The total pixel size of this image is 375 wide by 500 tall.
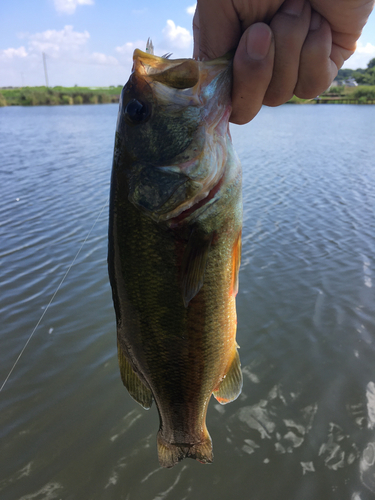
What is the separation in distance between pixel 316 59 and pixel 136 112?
0.87m

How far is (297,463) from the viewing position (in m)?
3.57

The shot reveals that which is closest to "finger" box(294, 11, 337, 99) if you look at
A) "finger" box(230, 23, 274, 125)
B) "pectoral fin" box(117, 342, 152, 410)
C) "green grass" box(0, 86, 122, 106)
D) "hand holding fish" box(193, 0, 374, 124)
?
"hand holding fish" box(193, 0, 374, 124)

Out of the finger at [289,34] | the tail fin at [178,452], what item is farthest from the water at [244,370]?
the finger at [289,34]

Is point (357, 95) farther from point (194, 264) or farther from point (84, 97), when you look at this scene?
point (194, 264)

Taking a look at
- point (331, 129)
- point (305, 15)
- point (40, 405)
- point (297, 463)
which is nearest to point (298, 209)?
point (297, 463)

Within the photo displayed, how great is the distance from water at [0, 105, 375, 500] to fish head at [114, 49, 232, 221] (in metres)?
3.19

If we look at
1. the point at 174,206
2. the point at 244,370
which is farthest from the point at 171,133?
the point at 244,370

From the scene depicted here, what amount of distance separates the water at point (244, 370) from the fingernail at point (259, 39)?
12.4 feet

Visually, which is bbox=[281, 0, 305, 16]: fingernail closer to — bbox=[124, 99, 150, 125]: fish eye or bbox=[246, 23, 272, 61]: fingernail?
bbox=[246, 23, 272, 61]: fingernail

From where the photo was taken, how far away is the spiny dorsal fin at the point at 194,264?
5.38ft

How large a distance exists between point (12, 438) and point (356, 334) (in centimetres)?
485

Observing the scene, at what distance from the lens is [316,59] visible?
1564 millimetres

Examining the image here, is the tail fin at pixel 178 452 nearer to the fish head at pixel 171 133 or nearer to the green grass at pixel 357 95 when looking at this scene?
the fish head at pixel 171 133

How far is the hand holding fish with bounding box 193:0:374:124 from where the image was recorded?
4.82 ft
